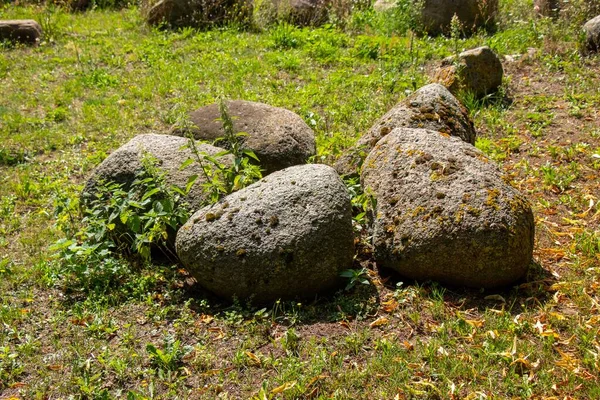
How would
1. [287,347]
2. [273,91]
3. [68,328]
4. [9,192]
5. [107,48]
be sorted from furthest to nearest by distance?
[107,48] → [273,91] → [9,192] → [68,328] → [287,347]

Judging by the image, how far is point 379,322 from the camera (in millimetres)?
4707

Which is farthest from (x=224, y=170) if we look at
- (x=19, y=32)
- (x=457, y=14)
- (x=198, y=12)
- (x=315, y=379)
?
(x=19, y=32)

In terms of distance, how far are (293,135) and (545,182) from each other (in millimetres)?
2397

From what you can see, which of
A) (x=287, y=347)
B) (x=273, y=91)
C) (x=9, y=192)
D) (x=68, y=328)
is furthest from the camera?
(x=273, y=91)

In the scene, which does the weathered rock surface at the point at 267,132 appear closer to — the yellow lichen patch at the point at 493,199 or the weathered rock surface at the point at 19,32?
the yellow lichen patch at the point at 493,199

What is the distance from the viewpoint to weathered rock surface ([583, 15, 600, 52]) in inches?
350

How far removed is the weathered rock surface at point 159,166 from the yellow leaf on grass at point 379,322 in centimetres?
179

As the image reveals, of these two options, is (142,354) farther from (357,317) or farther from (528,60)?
(528,60)

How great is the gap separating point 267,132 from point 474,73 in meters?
2.96

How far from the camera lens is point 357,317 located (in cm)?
474

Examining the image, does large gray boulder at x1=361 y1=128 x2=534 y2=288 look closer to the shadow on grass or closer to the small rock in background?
the shadow on grass

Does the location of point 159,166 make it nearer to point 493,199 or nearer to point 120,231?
point 120,231

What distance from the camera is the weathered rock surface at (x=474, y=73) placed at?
802 cm

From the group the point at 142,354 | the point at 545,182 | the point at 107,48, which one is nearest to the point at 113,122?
the point at 107,48
